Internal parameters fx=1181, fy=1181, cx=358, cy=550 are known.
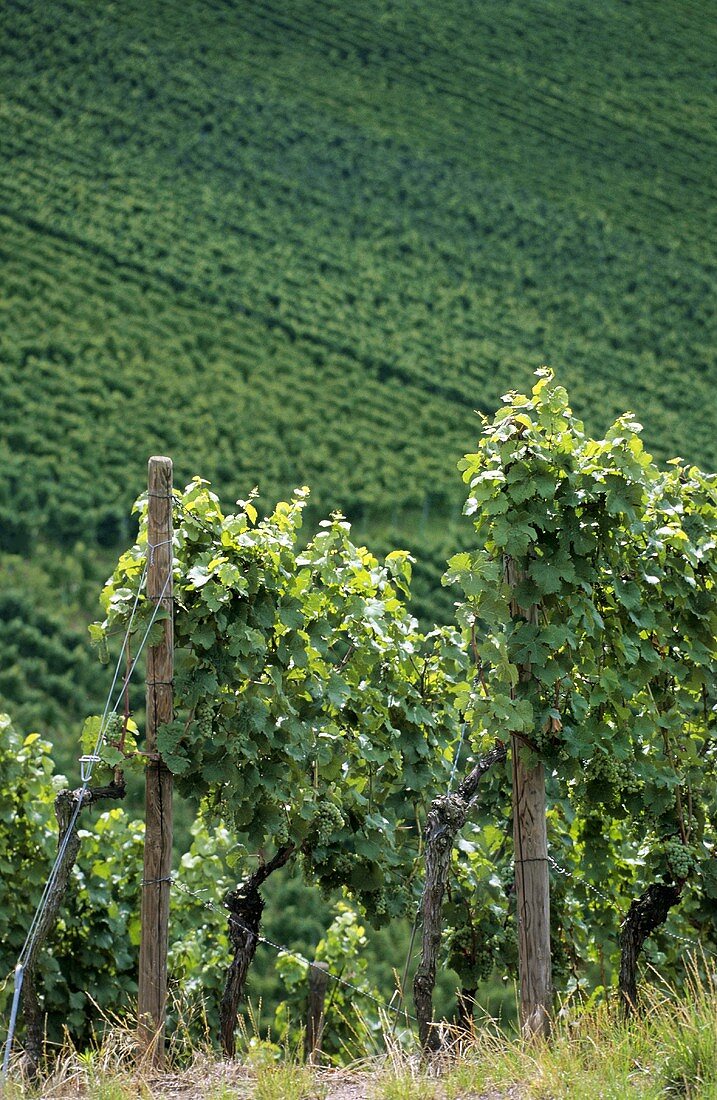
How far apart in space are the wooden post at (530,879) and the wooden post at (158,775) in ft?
3.97

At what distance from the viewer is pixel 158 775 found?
13.4 ft

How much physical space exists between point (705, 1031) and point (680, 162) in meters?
31.3

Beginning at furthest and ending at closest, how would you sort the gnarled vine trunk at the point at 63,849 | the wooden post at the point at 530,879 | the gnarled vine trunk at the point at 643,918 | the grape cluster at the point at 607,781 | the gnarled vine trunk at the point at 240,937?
the gnarled vine trunk at the point at 643,918
the gnarled vine trunk at the point at 240,937
the grape cluster at the point at 607,781
the wooden post at the point at 530,879
the gnarled vine trunk at the point at 63,849

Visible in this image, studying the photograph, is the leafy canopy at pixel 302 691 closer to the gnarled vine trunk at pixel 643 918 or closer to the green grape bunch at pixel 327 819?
the green grape bunch at pixel 327 819

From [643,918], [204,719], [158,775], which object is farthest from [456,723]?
[158,775]

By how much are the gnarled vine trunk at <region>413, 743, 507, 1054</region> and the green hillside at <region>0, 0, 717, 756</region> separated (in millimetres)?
8440

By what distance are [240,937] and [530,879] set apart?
1243 mm

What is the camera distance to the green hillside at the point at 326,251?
58.7 ft

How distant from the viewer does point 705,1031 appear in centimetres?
314

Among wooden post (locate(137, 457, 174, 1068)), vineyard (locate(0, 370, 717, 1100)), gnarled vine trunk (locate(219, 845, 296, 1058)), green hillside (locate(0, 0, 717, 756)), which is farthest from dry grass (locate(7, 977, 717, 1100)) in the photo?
green hillside (locate(0, 0, 717, 756))

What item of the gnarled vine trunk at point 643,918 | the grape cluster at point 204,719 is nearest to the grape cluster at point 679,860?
the gnarled vine trunk at point 643,918

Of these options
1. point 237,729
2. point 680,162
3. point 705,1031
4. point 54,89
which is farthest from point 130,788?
point 680,162

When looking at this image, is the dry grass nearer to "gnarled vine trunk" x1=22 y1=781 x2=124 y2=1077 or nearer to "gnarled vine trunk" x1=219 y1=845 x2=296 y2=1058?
"gnarled vine trunk" x1=22 y1=781 x2=124 y2=1077

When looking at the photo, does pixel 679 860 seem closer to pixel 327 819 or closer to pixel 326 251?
pixel 327 819
